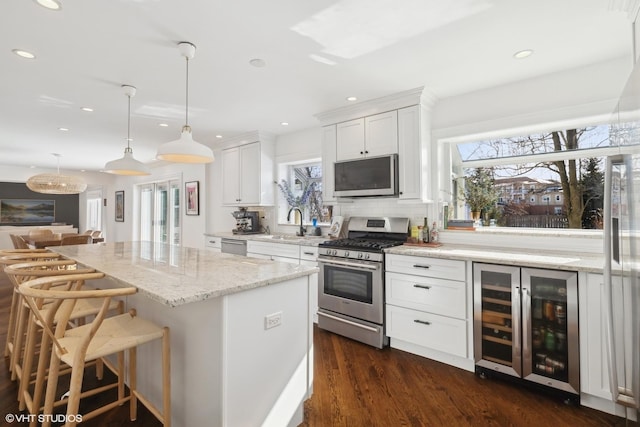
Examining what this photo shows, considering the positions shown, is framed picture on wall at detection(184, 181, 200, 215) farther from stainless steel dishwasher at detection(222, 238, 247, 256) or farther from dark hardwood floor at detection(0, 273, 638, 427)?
dark hardwood floor at detection(0, 273, 638, 427)

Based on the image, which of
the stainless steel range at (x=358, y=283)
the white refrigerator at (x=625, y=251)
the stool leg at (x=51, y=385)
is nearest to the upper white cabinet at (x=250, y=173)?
the stainless steel range at (x=358, y=283)

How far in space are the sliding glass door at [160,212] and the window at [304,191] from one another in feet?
9.85

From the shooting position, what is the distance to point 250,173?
462 centimetres

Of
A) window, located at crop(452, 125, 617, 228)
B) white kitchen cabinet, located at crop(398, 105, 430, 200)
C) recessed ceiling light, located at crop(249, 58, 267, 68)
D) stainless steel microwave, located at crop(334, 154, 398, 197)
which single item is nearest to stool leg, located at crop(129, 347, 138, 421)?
recessed ceiling light, located at crop(249, 58, 267, 68)

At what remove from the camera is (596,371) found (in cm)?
192

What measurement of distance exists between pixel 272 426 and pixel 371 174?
2.40 meters

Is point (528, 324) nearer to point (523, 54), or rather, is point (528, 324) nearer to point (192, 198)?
point (523, 54)

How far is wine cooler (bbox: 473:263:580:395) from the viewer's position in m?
2.02

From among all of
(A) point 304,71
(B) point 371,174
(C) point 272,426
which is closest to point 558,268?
(B) point 371,174

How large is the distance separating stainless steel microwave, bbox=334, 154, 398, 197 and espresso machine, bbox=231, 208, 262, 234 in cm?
176

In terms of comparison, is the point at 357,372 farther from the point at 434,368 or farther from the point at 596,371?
the point at 596,371

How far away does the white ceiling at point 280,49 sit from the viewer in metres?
1.81

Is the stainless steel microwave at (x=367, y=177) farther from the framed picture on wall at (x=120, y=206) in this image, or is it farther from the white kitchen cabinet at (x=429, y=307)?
the framed picture on wall at (x=120, y=206)

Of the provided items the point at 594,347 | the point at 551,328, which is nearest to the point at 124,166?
the point at 551,328
